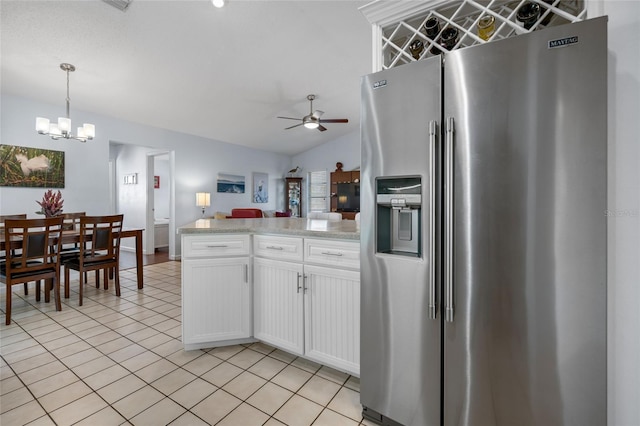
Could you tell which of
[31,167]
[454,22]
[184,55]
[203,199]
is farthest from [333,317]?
[203,199]

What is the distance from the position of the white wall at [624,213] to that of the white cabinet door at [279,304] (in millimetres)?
1531

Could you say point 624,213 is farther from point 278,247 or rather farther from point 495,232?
point 278,247

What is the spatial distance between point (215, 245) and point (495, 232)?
5.73ft

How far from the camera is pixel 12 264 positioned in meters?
2.79

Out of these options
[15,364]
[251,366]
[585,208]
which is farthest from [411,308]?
[15,364]

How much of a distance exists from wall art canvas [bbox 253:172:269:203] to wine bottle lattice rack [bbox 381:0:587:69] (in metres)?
6.21

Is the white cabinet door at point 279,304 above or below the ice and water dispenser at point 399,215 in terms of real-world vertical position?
below

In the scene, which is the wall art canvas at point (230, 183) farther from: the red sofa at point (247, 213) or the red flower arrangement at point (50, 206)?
the red flower arrangement at point (50, 206)

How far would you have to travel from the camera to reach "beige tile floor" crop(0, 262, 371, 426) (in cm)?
155

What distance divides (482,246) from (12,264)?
3.91 m

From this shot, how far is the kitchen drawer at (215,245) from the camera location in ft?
6.97

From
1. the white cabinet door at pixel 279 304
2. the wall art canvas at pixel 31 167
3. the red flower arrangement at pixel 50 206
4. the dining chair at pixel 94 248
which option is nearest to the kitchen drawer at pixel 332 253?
the white cabinet door at pixel 279 304

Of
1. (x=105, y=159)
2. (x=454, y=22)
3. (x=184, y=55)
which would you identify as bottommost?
(x=105, y=159)

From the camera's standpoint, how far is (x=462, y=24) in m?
1.71
